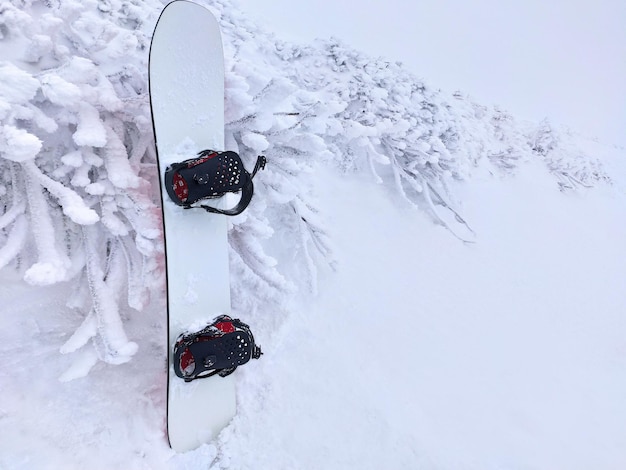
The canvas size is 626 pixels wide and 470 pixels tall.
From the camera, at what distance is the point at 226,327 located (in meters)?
1.99

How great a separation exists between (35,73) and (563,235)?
516 cm

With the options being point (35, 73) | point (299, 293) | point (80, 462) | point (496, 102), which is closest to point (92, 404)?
point (80, 462)

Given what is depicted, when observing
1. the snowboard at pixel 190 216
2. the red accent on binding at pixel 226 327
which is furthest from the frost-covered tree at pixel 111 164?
Result: the red accent on binding at pixel 226 327

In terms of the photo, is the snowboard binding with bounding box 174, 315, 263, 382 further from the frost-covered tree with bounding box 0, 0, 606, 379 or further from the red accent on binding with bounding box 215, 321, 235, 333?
the frost-covered tree with bounding box 0, 0, 606, 379

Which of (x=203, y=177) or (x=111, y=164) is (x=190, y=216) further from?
(x=111, y=164)

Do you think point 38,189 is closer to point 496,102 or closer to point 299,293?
point 299,293

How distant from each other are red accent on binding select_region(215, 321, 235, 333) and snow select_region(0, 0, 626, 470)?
240 millimetres

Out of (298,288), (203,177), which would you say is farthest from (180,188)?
(298,288)

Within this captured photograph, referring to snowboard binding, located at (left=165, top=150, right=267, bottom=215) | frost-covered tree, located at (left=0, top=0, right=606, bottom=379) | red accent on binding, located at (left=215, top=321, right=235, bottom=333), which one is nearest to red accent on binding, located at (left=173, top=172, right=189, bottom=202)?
snowboard binding, located at (left=165, top=150, right=267, bottom=215)

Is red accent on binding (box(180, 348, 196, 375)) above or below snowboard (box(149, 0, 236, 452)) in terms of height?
below

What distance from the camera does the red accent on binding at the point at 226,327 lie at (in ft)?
6.47

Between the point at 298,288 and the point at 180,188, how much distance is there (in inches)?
44.9

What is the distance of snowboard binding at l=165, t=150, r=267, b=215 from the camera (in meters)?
1.86

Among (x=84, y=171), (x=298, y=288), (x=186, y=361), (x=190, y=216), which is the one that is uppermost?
(x=84, y=171)
